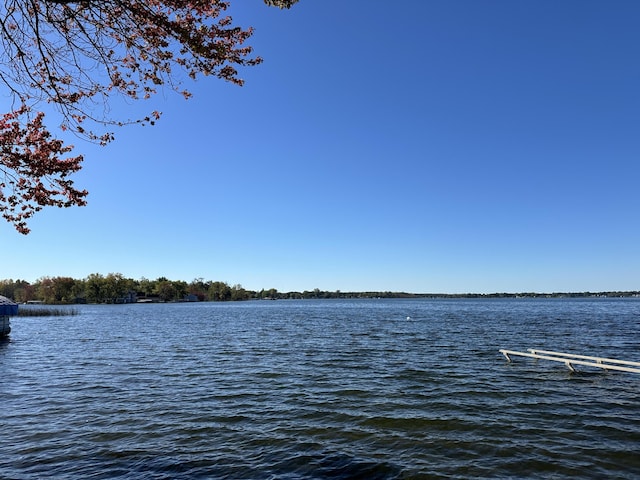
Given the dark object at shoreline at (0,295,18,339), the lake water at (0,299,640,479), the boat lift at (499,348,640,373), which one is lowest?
the lake water at (0,299,640,479)

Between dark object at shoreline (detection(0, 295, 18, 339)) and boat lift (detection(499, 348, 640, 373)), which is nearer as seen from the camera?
boat lift (detection(499, 348, 640, 373))

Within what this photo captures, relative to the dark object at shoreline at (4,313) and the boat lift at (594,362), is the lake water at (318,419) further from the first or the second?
the dark object at shoreline at (4,313)

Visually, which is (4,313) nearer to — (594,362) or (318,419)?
(318,419)

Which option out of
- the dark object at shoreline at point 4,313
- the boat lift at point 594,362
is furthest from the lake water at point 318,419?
the dark object at shoreline at point 4,313

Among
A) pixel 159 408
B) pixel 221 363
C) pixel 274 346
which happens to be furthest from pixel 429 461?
pixel 274 346

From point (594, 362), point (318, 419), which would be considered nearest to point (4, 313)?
point (318, 419)

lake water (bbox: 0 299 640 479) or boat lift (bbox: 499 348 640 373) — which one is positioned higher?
boat lift (bbox: 499 348 640 373)

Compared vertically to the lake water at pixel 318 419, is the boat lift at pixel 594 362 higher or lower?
higher

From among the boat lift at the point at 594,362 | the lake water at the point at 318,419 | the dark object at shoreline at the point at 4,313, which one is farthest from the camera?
the dark object at shoreline at the point at 4,313

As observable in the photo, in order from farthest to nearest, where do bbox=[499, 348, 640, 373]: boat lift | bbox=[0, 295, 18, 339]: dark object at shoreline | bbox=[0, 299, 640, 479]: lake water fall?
bbox=[0, 295, 18, 339]: dark object at shoreline < bbox=[499, 348, 640, 373]: boat lift < bbox=[0, 299, 640, 479]: lake water

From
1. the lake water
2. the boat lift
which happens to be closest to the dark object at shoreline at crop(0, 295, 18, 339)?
the lake water

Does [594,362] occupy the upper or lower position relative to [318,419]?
upper

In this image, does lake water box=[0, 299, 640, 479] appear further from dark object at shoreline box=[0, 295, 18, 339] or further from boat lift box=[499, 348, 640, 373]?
dark object at shoreline box=[0, 295, 18, 339]

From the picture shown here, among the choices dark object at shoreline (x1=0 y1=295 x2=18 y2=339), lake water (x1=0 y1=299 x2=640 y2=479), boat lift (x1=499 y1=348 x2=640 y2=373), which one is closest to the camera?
lake water (x1=0 y1=299 x2=640 y2=479)
